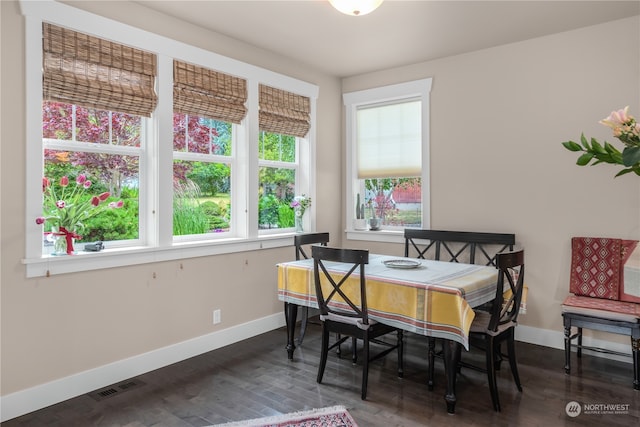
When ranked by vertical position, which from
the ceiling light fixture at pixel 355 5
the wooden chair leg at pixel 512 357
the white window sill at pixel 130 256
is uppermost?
the ceiling light fixture at pixel 355 5

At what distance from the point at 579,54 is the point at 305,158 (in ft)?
9.13

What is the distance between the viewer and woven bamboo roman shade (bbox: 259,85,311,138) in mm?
4211

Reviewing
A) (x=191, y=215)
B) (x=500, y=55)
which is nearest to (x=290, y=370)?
(x=191, y=215)

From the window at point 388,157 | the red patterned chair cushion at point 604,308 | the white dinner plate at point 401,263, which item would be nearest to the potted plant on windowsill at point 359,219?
the window at point 388,157

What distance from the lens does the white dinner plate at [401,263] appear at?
3.16 metres

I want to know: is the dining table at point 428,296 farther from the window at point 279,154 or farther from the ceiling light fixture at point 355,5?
the ceiling light fixture at point 355,5

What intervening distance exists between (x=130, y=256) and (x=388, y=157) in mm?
2969

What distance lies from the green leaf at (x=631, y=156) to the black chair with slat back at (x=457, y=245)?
3.06m

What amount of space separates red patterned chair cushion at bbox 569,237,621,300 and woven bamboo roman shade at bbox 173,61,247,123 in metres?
3.23

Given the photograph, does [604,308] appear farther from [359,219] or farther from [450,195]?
[359,219]

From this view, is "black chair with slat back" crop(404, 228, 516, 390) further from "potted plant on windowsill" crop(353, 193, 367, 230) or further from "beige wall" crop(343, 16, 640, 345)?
"potted plant on windowsill" crop(353, 193, 367, 230)

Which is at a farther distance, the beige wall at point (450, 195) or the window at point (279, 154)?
the window at point (279, 154)

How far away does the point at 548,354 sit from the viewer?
11.8ft

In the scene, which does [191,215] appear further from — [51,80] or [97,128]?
[51,80]
